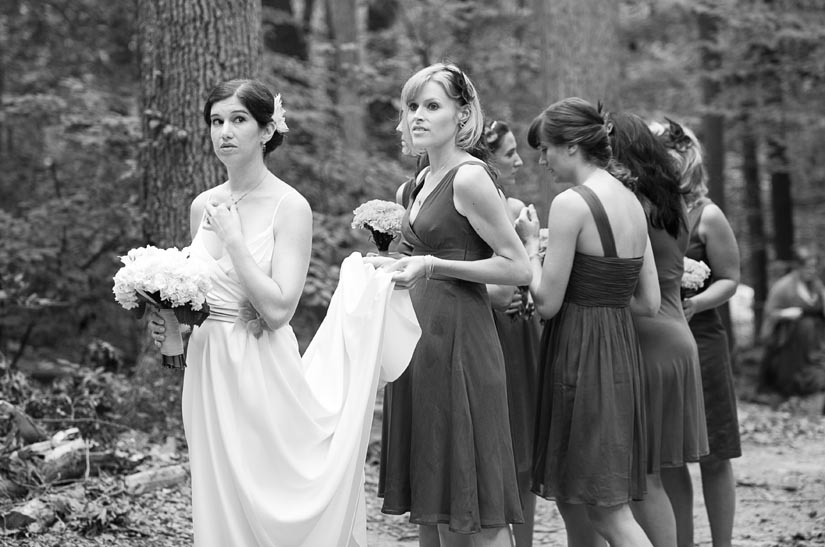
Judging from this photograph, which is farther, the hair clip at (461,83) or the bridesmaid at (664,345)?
the bridesmaid at (664,345)

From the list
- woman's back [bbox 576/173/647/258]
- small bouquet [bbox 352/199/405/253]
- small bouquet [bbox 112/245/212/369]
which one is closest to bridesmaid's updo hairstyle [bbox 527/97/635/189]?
woman's back [bbox 576/173/647/258]

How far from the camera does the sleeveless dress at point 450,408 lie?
12.5 ft

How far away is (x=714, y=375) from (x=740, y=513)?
6.69 ft

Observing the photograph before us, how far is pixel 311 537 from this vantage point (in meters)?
3.53

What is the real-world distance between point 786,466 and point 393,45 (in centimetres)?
976

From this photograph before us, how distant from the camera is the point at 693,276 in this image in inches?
200

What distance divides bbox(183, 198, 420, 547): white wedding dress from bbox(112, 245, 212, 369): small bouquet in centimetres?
21

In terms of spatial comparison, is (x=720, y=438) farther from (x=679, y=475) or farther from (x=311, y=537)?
(x=311, y=537)

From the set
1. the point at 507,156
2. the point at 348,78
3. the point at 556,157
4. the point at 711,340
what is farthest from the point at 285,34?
the point at 556,157

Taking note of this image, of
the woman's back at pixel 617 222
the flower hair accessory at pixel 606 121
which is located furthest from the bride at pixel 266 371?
the flower hair accessory at pixel 606 121

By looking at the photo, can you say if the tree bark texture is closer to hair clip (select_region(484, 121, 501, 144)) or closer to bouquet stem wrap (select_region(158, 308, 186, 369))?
hair clip (select_region(484, 121, 501, 144))

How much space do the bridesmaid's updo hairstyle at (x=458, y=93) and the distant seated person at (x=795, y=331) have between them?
12.0m

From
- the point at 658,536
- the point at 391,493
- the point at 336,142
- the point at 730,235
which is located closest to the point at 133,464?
the point at 391,493

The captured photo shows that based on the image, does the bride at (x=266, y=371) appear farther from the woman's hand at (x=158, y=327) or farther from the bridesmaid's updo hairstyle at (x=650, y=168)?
the bridesmaid's updo hairstyle at (x=650, y=168)
